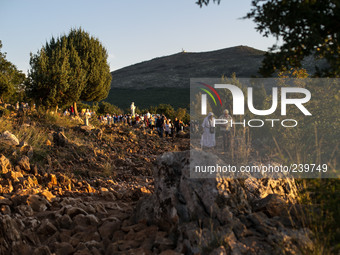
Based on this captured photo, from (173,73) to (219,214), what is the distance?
10924 centimetres

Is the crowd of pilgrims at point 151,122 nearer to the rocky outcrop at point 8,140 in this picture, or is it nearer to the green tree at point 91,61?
the green tree at point 91,61

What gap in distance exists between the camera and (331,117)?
1012 centimetres

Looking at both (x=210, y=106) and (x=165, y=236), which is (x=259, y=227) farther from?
(x=210, y=106)

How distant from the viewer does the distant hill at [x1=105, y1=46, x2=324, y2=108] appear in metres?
81.0

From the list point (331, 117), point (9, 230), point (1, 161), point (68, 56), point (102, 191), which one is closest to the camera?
point (9, 230)

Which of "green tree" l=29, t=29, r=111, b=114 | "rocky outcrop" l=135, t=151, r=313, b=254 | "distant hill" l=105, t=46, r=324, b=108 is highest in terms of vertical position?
"distant hill" l=105, t=46, r=324, b=108

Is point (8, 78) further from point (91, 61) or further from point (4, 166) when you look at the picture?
point (4, 166)

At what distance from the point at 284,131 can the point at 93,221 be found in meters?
9.33

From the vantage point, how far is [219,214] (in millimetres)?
4199

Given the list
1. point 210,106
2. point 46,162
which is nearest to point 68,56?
point 210,106

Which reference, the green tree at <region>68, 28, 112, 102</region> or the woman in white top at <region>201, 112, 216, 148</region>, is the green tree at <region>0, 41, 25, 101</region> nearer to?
the green tree at <region>68, 28, 112, 102</region>

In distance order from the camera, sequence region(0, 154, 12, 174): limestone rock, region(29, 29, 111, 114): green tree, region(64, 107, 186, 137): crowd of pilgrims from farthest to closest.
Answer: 1. region(64, 107, 186, 137): crowd of pilgrims
2. region(29, 29, 111, 114): green tree
3. region(0, 154, 12, 174): limestone rock

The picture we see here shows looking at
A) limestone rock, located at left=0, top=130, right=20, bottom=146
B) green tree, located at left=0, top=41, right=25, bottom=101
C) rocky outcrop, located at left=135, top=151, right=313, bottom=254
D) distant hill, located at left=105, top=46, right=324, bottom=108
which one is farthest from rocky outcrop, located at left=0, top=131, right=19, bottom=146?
distant hill, located at left=105, top=46, right=324, bottom=108

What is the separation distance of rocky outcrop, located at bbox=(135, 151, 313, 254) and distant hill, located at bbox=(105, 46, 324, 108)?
6456 cm
